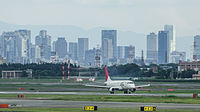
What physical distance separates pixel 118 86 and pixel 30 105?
36.7 m

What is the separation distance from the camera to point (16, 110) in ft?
240

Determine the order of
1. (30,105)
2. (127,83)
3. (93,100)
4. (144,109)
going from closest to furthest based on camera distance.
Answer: (144,109) → (30,105) → (93,100) → (127,83)

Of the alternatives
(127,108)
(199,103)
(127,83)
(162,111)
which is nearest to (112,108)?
(127,108)

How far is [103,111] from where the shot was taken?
236 feet

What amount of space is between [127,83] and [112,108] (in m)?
39.2

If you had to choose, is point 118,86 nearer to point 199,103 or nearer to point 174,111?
point 199,103

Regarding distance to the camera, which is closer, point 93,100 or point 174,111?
point 174,111

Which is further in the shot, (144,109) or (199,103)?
(199,103)

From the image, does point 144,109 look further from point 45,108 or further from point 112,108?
point 45,108

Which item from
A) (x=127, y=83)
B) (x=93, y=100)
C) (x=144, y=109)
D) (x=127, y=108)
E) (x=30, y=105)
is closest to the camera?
(x=144, y=109)

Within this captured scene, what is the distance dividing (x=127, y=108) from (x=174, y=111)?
636 centimetres

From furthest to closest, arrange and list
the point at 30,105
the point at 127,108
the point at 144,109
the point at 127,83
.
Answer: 1. the point at 127,83
2. the point at 30,105
3. the point at 127,108
4. the point at 144,109

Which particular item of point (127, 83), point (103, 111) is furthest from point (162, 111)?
point (127, 83)

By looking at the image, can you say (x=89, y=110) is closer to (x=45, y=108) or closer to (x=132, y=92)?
(x=45, y=108)
